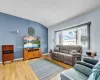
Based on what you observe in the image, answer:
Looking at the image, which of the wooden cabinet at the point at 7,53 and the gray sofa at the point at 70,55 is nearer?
the gray sofa at the point at 70,55

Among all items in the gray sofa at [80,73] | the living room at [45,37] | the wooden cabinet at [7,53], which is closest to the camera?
the gray sofa at [80,73]

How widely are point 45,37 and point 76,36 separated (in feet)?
8.99

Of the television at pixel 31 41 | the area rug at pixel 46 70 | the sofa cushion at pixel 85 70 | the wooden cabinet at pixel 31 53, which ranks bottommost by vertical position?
the area rug at pixel 46 70

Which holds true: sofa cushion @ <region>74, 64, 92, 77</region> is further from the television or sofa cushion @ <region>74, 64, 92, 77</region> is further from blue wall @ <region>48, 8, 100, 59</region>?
the television

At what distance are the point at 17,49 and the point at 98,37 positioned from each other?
4.53m

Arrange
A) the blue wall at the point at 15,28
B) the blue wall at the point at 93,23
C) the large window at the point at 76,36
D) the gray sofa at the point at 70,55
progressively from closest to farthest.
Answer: the blue wall at the point at 93,23 → the gray sofa at the point at 70,55 → the large window at the point at 76,36 → the blue wall at the point at 15,28

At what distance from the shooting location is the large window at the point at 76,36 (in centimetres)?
369

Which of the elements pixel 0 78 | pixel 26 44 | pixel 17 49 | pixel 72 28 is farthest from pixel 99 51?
pixel 17 49

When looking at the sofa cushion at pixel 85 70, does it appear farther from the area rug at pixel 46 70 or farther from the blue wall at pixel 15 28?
the blue wall at pixel 15 28

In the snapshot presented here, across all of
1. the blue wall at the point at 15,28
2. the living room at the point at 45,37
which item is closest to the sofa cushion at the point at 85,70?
the living room at the point at 45,37

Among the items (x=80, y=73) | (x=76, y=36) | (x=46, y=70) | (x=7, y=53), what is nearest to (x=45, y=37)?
(x=76, y=36)

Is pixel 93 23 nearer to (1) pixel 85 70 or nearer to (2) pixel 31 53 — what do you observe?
(1) pixel 85 70

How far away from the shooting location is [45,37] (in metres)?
6.48

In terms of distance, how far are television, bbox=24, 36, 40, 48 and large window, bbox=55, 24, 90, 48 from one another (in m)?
1.53
